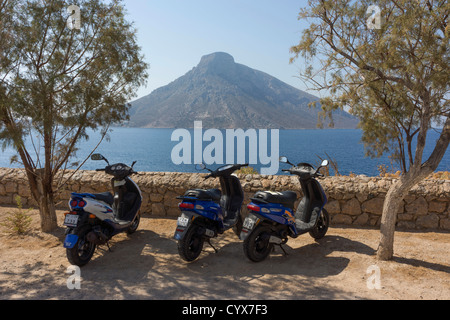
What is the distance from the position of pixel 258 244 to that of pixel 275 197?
0.74 m

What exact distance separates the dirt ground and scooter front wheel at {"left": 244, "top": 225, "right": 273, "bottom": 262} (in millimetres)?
142

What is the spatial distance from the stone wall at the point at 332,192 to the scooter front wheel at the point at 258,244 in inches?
91.3

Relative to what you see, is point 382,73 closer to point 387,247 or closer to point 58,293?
point 387,247

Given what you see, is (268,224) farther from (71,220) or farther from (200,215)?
(71,220)

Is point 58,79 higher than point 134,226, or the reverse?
point 58,79

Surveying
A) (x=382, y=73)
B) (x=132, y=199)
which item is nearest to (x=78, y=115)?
(x=132, y=199)

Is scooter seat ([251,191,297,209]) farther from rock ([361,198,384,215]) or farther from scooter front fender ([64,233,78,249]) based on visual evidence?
scooter front fender ([64,233,78,249])

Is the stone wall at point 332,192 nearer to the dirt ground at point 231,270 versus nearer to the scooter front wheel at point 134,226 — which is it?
the dirt ground at point 231,270

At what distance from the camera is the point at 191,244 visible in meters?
5.26

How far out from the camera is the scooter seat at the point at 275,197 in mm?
5238

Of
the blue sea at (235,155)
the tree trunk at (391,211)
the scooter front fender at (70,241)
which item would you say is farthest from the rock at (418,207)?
the scooter front fender at (70,241)

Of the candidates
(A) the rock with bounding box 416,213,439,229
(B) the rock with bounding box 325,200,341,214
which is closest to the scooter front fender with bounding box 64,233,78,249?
(B) the rock with bounding box 325,200,341,214

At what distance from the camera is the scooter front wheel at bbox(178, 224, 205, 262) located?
504 centimetres

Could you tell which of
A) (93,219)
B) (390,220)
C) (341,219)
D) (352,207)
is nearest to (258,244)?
(390,220)
